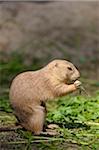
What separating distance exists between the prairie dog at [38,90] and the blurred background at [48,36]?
2.72 metres

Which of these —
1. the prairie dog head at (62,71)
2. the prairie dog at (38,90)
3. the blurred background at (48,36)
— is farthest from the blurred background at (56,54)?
the prairie dog head at (62,71)

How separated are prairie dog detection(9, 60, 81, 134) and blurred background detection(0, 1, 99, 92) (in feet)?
8.92

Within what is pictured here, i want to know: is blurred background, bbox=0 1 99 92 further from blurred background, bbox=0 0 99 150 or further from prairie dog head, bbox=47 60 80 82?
prairie dog head, bbox=47 60 80 82

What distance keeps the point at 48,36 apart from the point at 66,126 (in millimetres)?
5119

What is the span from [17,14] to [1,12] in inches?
13.0

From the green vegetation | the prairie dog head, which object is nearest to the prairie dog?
the prairie dog head

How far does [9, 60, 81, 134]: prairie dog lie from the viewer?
6.90 m

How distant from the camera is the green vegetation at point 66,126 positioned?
6.62 metres

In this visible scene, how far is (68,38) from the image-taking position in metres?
12.2

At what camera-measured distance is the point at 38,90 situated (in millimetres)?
6992

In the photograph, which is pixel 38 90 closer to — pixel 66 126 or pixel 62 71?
pixel 62 71

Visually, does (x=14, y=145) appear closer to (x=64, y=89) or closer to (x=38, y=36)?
(x=64, y=89)

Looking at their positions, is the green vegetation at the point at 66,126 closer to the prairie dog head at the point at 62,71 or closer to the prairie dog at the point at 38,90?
the prairie dog at the point at 38,90

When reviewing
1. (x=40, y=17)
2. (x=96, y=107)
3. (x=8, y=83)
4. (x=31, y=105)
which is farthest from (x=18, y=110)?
(x=40, y=17)
